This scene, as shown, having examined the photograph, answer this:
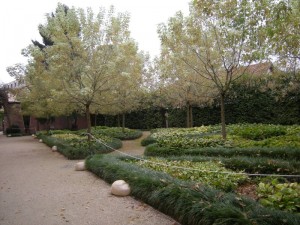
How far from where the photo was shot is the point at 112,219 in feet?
15.3

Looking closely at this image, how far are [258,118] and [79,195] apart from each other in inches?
575

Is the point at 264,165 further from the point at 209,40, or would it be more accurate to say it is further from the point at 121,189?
the point at 209,40

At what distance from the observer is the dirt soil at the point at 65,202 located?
15.4 feet

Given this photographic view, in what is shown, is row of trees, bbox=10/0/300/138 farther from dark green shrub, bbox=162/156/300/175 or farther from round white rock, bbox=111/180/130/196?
round white rock, bbox=111/180/130/196

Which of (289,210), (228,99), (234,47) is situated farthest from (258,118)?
(289,210)

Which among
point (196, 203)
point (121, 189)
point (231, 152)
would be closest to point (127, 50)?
point (231, 152)

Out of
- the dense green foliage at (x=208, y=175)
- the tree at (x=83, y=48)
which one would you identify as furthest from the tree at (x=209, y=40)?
the dense green foliage at (x=208, y=175)

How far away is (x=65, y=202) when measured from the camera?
5680mm

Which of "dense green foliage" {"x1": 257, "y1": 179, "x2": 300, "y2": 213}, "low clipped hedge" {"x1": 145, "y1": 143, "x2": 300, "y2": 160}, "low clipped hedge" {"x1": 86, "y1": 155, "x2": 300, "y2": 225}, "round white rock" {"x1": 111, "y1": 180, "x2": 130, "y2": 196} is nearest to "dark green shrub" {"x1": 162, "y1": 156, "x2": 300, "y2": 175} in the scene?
"low clipped hedge" {"x1": 145, "y1": 143, "x2": 300, "y2": 160}

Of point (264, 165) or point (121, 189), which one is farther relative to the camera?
point (264, 165)

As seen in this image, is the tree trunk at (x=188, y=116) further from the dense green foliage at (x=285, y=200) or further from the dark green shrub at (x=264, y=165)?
the dense green foliage at (x=285, y=200)

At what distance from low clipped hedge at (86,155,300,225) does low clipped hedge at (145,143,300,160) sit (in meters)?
3.03

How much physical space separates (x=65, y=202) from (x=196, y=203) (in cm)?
300

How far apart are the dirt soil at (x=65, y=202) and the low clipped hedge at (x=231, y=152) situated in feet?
9.04
